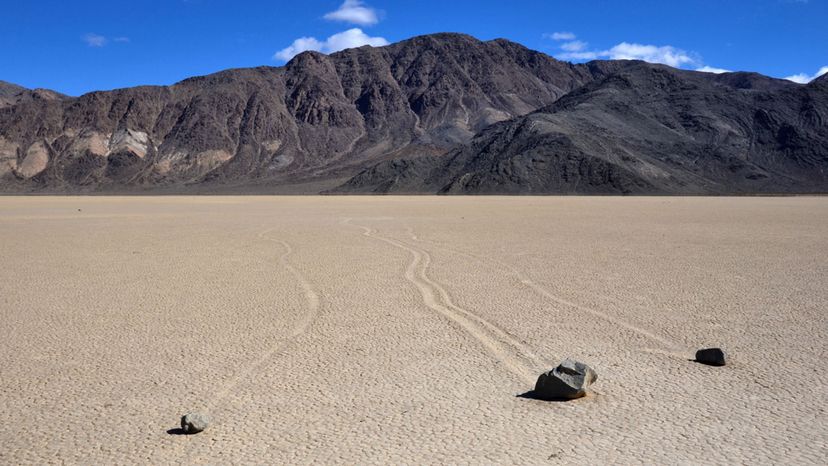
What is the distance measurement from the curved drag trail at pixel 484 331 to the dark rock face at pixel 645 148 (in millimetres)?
75984

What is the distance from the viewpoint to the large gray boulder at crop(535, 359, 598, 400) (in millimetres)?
4750

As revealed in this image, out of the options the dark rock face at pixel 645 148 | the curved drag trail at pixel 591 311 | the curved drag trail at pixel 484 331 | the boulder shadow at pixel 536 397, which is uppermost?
the dark rock face at pixel 645 148

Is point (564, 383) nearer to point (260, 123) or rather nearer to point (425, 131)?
point (425, 131)

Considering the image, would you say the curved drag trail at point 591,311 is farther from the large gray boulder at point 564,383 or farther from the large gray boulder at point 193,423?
the large gray boulder at point 193,423

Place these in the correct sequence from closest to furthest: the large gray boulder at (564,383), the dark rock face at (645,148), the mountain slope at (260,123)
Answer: the large gray boulder at (564,383), the dark rock face at (645,148), the mountain slope at (260,123)

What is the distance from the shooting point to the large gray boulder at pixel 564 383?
4750 millimetres

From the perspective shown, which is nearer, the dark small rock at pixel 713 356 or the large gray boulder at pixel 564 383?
the large gray boulder at pixel 564 383

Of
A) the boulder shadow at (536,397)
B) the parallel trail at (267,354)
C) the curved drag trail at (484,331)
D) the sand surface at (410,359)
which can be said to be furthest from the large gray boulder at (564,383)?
the parallel trail at (267,354)

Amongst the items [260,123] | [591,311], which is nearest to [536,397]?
[591,311]

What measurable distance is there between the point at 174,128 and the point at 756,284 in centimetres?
15341

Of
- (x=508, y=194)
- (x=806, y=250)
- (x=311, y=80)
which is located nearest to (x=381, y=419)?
(x=806, y=250)

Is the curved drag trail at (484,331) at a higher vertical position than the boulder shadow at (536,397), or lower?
higher

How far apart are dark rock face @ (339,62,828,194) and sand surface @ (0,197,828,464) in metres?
75.5

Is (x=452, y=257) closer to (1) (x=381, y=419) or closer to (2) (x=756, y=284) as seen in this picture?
(2) (x=756, y=284)
